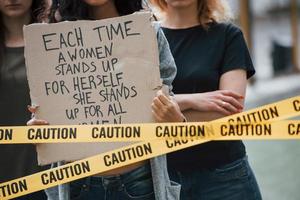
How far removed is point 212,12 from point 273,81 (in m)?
11.7

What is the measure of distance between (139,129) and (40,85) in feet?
1.34

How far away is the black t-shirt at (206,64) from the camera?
3.00 metres

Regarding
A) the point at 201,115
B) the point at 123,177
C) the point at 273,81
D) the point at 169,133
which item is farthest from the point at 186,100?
the point at 273,81

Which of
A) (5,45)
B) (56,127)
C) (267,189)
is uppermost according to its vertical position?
(5,45)

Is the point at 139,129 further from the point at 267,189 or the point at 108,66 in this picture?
the point at 267,189

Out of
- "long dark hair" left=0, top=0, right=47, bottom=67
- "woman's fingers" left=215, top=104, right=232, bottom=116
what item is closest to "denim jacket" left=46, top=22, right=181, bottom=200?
"woman's fingers" left=215, top=104, right=232, bottom=116

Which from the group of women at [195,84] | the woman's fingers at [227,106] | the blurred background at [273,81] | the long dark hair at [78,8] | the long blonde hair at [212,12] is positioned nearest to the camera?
the long dark hair at [78,8]

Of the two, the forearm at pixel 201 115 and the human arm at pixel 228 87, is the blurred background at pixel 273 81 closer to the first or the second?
the human arm at pixel 228 87

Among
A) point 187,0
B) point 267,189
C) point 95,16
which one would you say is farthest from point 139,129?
point 267,189

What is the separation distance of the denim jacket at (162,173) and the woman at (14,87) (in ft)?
1.49

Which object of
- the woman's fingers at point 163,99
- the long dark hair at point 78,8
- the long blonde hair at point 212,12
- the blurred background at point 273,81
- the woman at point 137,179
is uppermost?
the long dark hair at point 78,8

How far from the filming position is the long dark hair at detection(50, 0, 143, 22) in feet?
8.80

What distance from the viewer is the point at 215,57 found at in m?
3.02

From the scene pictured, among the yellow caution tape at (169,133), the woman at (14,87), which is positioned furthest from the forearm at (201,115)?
the woman at (14,87)
